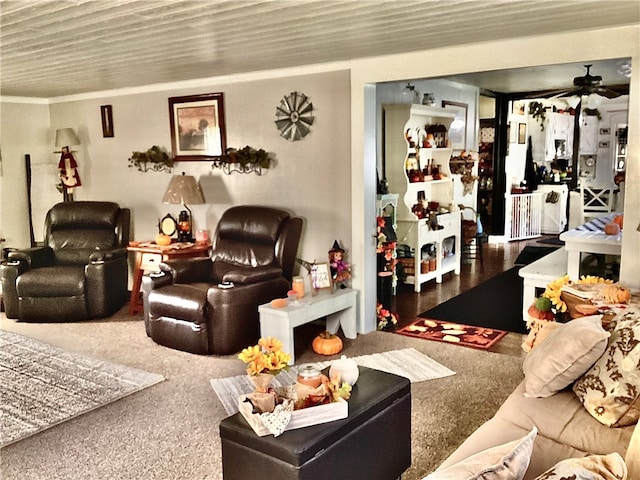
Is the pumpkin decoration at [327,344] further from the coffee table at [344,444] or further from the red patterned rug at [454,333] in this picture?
the coffee table at [344,444]

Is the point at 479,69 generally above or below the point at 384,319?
above

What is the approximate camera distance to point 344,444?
219 centimetres

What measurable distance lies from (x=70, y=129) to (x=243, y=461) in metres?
5.22

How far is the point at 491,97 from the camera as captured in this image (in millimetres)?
8664

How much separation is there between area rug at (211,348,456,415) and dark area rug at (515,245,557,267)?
Result: 3.72 metres

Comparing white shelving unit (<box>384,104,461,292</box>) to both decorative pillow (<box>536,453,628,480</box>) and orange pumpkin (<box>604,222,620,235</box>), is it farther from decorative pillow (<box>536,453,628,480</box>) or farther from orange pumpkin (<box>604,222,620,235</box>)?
decorative pillow (<box>536,453,628,480</box>)

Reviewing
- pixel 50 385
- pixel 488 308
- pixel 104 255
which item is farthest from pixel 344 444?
pixel 104 255

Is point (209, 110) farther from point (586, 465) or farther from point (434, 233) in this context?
point (586, 465)

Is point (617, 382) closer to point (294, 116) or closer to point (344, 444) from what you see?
point (344, 444)

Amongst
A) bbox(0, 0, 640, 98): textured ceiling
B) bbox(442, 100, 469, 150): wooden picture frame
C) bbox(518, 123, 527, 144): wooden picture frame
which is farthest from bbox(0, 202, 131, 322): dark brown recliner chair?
bbox(518, 123, 527, 144): wooden picture frame

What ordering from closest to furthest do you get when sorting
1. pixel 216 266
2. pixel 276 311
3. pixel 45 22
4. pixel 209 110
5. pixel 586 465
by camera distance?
1. pixel 586 465
2. pixel 45 22
3. pixel 276 311
4. pixel 216 266
5. pixel 209 110

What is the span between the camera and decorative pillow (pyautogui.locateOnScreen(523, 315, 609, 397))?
89.0 inches

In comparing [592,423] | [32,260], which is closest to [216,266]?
[32,260]

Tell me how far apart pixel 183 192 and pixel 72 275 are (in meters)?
1.19
